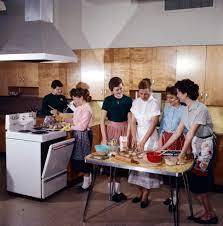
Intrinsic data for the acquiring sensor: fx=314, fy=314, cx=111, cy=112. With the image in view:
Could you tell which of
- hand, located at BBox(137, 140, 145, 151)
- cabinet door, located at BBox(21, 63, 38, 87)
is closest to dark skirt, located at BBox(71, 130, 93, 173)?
hand, located at BBox(137, 140, 145, 151)

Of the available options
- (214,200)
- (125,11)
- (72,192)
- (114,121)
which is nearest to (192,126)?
(114,121)

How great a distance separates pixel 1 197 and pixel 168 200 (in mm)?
2033

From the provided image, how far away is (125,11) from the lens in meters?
5.07

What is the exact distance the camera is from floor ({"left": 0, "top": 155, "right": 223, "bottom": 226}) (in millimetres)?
3238

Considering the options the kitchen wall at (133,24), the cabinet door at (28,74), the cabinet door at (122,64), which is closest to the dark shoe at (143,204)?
the cabinet door at (122,64)

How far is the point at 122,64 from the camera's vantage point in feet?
16.3

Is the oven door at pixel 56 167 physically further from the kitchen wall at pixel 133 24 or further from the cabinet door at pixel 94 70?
the kitchen wall at pixel 133 24

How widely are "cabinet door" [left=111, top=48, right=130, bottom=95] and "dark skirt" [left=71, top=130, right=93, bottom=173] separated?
1.27 meters

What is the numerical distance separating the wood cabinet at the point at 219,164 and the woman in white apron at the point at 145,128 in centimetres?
109

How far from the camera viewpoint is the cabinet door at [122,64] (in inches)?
193

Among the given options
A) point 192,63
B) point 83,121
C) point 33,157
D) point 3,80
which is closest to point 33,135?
point 33,157

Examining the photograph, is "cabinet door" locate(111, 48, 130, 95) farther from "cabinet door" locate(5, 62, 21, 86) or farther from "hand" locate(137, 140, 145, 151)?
"cabinet door" locate(5, 62, 21, 86)

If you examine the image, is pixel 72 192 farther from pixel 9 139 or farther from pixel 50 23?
pixel 50 23

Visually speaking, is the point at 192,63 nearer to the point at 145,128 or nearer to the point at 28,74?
the point at 145,128
